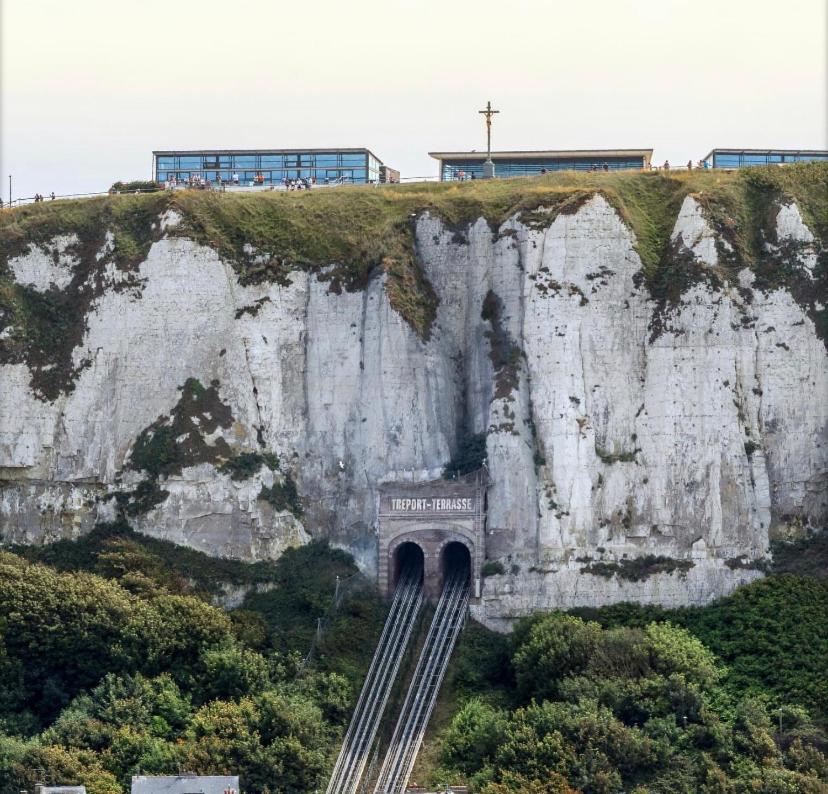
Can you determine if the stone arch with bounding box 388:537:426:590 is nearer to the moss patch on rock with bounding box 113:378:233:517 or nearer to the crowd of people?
the moss patch on rock with bounding box 113:378:233:517

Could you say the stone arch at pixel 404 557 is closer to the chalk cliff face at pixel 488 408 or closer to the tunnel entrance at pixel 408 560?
the tunnel entrance at pixel 408 560

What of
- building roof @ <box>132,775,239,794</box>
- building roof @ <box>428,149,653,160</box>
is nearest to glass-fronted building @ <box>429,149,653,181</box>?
building roof @ <box>428,149,653,160</box>

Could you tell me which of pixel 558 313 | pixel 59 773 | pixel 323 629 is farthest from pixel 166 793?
pixel 558 313

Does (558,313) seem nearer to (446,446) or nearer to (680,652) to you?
(446,446)

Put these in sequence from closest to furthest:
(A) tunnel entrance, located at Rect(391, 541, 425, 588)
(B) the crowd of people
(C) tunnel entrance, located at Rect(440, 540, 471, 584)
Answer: (C) tunnel entrance, located at Rect(440, 540, 471, 584), (A) tunnel entrance, located at Rect(391, 541, 425, 588), (B) the crowd of people

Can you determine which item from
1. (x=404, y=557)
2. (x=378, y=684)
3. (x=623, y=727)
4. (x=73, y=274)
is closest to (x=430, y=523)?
(x=404, y=557)

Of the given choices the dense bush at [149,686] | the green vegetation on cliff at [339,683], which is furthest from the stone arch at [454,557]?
Answer: the dense bush at [149,686]
